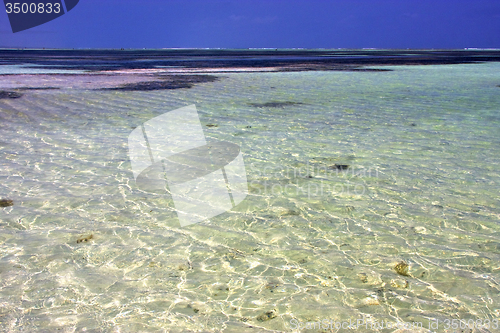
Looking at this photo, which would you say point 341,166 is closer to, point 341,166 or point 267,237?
point 341,166

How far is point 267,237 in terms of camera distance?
147 inches

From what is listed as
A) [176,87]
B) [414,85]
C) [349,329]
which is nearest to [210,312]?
[349,329]

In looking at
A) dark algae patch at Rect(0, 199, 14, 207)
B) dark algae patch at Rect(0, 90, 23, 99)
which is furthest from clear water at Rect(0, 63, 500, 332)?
dark algae patch at Rect(0, 90, 23, 99)

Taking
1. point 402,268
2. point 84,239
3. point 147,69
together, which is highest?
point 147,69

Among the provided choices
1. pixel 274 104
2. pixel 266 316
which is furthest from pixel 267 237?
pixel 274 104

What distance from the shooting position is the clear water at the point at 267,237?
2697 mm

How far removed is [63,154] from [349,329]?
18.2 feet

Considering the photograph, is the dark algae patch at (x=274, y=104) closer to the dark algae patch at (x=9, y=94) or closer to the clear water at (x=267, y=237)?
the clear water at (x=267, y=237)

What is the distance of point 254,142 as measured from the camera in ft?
23.5

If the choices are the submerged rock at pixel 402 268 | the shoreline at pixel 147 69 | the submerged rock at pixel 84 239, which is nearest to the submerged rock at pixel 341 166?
the submerged rock at pixel 402 268

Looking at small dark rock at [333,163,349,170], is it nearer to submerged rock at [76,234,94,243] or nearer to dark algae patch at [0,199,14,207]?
submerged rock at [76,234,94,243]

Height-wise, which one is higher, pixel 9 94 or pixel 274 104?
pixel 9 94

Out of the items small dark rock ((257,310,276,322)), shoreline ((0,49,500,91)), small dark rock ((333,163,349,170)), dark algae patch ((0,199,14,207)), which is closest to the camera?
small dark rock ((257,310,276,322))

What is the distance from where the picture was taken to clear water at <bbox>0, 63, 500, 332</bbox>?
8.85 ft
